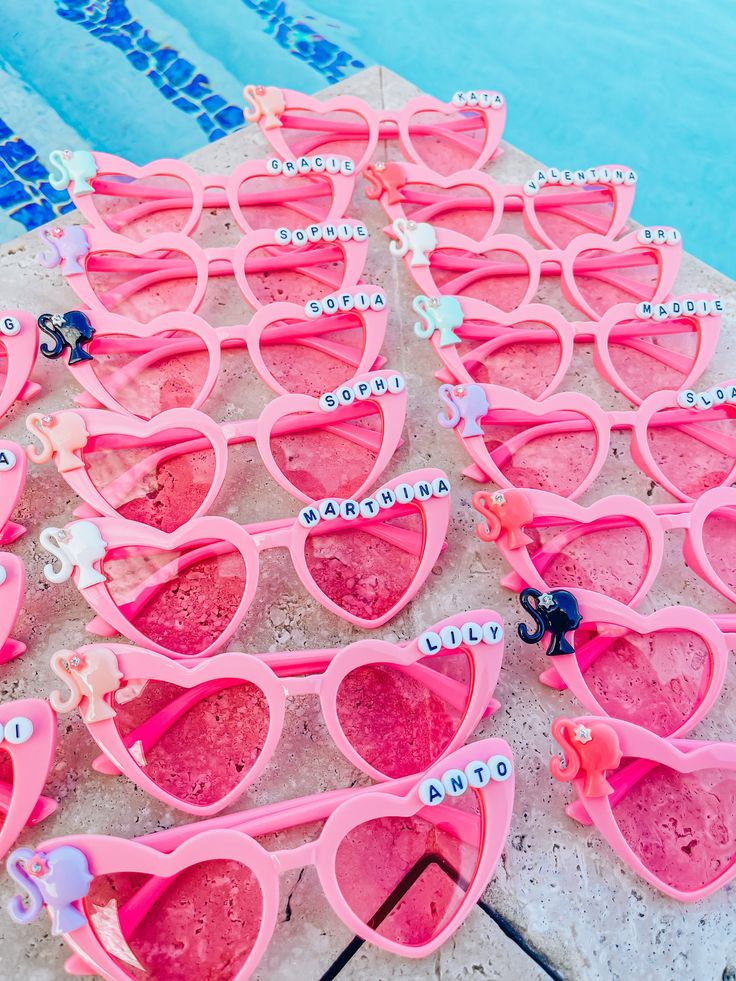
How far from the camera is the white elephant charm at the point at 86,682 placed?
0.54 m

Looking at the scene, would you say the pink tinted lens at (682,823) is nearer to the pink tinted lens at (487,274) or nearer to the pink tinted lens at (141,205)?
the pink tinted lens at (487,274)

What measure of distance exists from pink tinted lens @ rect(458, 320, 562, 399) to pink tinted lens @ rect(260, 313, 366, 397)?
120 millimetres

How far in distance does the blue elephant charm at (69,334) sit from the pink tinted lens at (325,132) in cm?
42

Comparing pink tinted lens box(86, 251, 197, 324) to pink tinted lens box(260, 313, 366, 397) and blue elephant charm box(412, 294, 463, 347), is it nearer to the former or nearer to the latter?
pink tinted lens box(260, 313, 366, 397)

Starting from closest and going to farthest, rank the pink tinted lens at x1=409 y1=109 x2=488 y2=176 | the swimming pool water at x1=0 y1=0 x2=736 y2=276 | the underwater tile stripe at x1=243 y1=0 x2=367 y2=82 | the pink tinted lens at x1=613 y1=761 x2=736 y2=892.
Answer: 1. the pink tinted lens at x1=613 y1=761 x2=736 y2=892
2. the pink tinted lens at x1=409 y1=109 x2=488 y2=176
3. the swimming pool water at x1=0 y1=0 x2=736 y2=276
4. the underwater tile stripe at x1=243 y1=0 x2=367 y2=82

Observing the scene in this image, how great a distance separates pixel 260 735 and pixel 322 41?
131 cm

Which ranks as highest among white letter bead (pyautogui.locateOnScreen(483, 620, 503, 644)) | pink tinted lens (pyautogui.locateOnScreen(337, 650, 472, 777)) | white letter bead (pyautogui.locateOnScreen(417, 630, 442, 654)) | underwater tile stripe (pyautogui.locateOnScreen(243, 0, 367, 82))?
underwater tile stripe (pyautogui.locateOnScreen(243, 0, 367, 82))

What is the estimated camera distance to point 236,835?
0.51 meters

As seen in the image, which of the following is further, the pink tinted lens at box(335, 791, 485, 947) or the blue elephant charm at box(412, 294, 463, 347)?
the blue elephant charm at box(412, 294, 463, 347)

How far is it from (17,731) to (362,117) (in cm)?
85

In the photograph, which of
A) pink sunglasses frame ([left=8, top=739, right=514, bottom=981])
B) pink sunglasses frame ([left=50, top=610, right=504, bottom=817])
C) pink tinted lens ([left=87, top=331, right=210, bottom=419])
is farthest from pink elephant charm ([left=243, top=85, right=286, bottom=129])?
pink sunglasses frame ([left=8, top=739, right=514, bottom=981])

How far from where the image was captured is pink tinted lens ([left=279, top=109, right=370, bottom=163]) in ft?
3.23

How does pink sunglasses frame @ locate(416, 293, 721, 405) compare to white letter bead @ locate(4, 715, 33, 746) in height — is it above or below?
above

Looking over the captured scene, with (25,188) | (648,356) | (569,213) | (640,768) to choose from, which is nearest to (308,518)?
(640,768)
